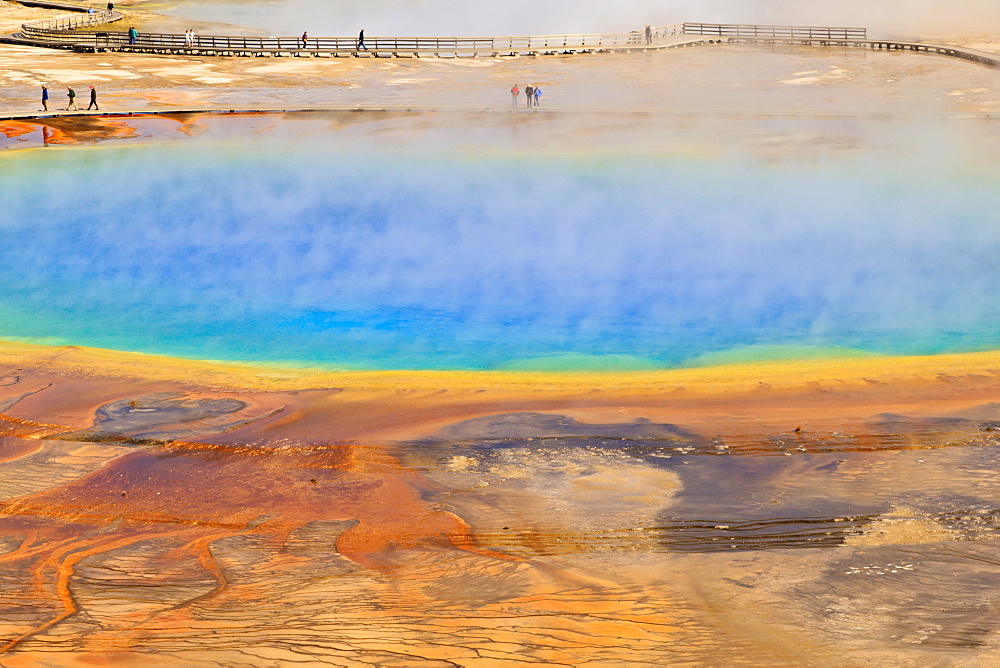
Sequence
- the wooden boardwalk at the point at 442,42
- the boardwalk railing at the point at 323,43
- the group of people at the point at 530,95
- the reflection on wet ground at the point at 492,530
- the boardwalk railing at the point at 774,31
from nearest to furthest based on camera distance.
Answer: the reflection on wet ground at the point at 492,530 → the group of people at the point at 530,95 → the wooden boardwalk at the point at 442,42 → the boardwalk railing at the point at 323,43 → the boardwalk railing at the point at 774,31

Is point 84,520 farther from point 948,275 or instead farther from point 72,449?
point 948,275

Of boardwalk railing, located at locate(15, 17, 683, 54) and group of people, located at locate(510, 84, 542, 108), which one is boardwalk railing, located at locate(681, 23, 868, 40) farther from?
group of people, located at locate(510, 84, 542, 108)

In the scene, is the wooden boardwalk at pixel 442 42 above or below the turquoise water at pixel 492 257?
above

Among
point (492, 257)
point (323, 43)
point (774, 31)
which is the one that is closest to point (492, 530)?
point (492, 257)

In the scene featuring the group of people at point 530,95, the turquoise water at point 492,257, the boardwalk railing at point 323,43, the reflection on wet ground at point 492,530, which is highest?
the boardwalk railing at point 323,43

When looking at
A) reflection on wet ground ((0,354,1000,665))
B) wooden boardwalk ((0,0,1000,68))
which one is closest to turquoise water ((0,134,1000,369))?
reflection on wet ground ((0,354,1000,665))

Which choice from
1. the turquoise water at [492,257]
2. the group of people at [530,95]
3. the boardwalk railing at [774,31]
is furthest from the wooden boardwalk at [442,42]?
the turquoise water at [492,257]

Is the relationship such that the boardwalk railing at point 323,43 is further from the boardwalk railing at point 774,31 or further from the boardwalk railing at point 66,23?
the boardwalk railing at point 774,31
